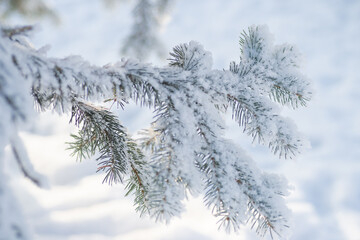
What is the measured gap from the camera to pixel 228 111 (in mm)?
958

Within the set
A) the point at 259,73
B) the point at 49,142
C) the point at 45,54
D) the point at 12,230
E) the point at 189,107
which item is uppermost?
the point at 49,142

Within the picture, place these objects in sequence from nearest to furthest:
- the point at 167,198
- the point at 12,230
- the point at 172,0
A: the point at 12,230, the point at 167,198, the point at 172,0

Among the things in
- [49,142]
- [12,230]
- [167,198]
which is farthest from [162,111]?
[49,142]

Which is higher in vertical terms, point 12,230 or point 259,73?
point 259,73

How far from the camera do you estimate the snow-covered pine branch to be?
68 centimetres

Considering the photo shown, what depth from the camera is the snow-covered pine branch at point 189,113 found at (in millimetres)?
684

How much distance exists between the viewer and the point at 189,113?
76cm

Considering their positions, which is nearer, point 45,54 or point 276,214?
point 45,54

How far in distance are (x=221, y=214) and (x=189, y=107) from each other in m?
0.33

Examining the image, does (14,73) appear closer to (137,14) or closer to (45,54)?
(45,54)

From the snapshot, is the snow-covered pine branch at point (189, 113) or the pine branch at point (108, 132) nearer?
the snow-covered pine branch at point (189, 113)

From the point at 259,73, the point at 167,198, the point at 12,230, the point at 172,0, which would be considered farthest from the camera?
the point at 172,0

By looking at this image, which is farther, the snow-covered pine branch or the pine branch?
the pine branch

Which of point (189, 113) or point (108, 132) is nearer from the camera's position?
point (189, 113)
